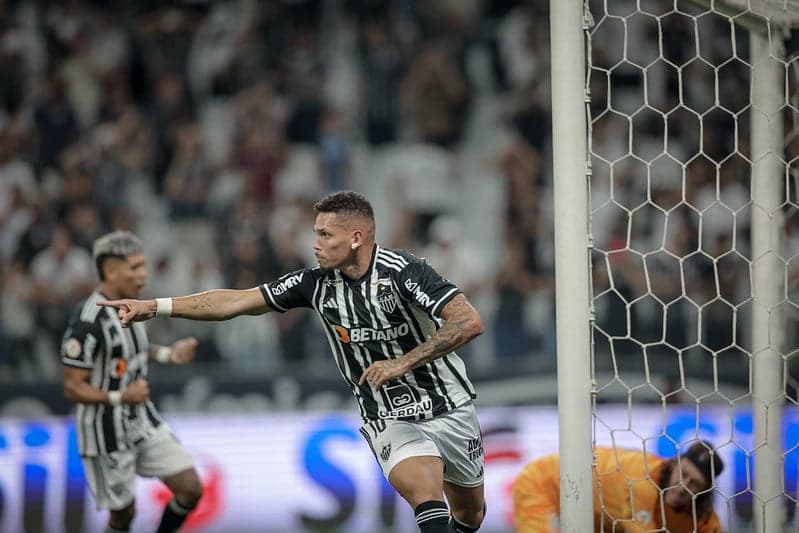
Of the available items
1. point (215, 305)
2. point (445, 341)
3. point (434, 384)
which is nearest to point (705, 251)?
point (434, 384)

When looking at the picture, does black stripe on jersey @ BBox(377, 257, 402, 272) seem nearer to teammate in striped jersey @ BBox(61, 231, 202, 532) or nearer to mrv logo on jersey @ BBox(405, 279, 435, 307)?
mrv logo on jersey @ BBox(405, 279, 435, 307)

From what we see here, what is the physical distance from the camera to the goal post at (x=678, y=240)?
4.39 meters

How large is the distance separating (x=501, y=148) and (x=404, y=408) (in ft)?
23.6

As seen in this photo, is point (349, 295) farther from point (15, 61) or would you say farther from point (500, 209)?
point (15, 61)

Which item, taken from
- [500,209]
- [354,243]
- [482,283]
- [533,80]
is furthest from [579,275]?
[533,80]

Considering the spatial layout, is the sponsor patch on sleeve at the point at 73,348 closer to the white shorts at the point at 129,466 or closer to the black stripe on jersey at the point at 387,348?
the white shorts at the point at 129,466

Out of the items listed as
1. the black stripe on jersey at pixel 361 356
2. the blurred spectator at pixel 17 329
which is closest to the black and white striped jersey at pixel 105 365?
the black stripe on jersey at pixel 361 356

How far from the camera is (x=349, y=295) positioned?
4812 mm

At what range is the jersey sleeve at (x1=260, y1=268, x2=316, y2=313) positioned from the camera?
4.84 meters

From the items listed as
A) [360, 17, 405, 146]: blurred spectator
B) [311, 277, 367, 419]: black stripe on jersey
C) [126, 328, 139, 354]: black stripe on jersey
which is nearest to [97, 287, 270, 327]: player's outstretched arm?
[311, 277, 367, 419]: black stripe on jersey

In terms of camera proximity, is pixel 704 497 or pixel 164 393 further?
pixel 164 393

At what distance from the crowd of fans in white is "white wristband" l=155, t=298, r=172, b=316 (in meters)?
4.42

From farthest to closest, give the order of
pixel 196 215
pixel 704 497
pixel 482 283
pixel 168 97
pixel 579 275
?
pixel 168 97
pixel 196 215
pixel 482 283
pixel 704 497
pixel 579 275

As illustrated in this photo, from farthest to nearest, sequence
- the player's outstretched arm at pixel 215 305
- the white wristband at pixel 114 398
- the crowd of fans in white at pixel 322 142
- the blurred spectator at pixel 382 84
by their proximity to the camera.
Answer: the blurred spectator at pixel 382 84
the crowd of fans in white at pixel 322 142
the white wristband at pixel 114 398
the player's outstretched arm at pixel 215 305
